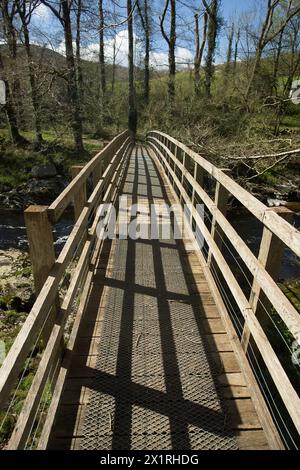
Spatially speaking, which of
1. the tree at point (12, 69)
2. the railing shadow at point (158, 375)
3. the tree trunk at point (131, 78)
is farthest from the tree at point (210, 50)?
the railing shadow at point (158, 375)

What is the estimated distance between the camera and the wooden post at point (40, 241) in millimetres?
2490

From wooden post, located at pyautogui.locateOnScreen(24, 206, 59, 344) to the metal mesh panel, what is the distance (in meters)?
0.79

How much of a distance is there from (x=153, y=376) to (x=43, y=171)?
1495 cm

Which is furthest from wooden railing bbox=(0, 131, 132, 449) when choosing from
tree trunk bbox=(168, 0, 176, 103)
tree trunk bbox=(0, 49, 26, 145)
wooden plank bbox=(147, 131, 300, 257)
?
tree trunk bbox=(168, 0, 176, 103)

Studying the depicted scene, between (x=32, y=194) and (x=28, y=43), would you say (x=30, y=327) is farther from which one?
(x=28, y=43)

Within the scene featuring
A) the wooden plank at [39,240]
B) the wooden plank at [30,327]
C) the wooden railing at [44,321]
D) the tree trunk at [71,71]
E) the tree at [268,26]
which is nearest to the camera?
the wooden plank at [30,327]

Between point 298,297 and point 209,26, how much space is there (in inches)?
942

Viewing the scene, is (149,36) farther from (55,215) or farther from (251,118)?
(55,215)

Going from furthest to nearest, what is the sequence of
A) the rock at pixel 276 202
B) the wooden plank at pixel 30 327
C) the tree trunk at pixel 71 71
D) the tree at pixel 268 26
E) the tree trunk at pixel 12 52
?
the tree at pixel 268 26 → the rock at pixel 276 202 → the tree trunk at pixel 12 52 → the tree trunk at pixel 71 71 → the wooden plank at pixel 30 327

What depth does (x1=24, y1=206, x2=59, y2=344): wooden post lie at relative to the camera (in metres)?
2.49

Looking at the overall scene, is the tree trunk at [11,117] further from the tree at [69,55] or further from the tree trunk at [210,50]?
the tree trunk at [210,50]

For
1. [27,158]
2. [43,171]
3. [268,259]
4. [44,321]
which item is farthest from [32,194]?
[268,259]

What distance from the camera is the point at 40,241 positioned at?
8.45 feet
